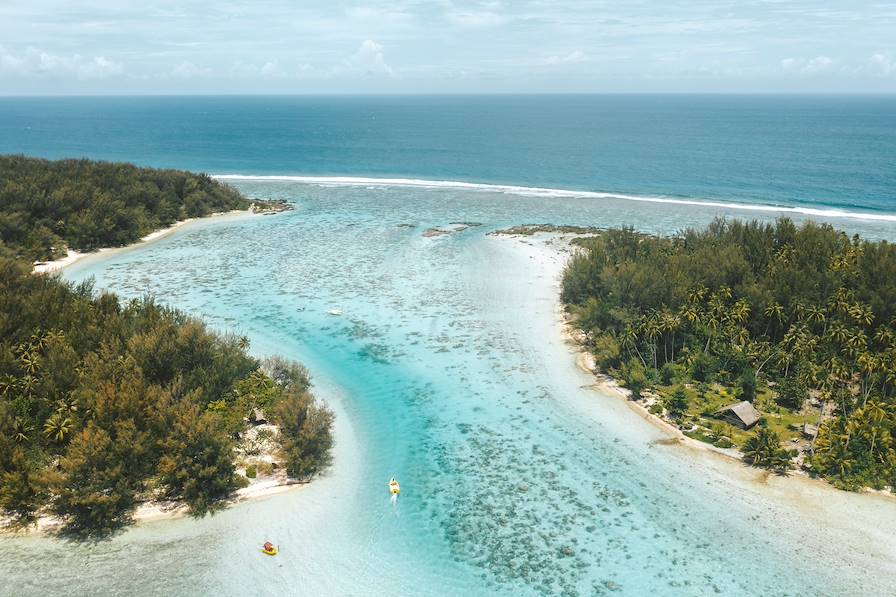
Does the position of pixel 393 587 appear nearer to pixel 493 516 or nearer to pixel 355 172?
pixel 493 516

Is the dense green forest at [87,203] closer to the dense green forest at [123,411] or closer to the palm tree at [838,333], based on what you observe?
the dense green forest at [123,411]

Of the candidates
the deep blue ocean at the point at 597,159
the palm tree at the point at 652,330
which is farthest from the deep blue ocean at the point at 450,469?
the deep blue ocean at the point at 597,159

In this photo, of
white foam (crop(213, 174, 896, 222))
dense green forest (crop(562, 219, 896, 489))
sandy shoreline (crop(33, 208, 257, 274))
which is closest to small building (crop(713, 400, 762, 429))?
dense green forest (crop(562, 219, 896, 489))

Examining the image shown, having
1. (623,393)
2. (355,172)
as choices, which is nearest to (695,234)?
(623,393)

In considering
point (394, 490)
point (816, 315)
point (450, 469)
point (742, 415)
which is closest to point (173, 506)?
point (394, 490)

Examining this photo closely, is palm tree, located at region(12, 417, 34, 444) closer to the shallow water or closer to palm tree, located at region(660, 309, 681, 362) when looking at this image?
the shallow water

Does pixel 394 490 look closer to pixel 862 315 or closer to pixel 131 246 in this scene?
pixel 862 315
